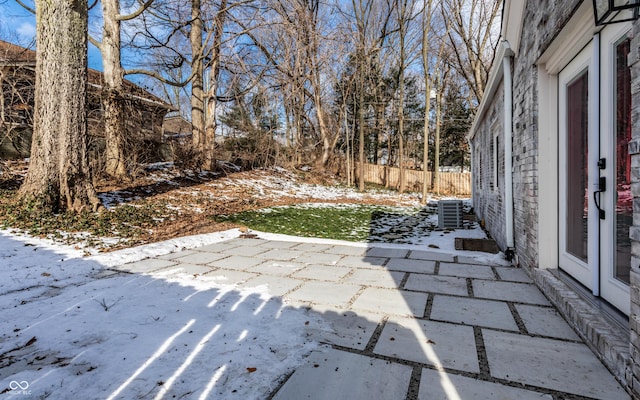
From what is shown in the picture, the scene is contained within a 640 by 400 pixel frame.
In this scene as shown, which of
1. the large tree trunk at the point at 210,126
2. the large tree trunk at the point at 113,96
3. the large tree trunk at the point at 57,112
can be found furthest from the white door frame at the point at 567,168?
the large tree trunk at the point at 210,126

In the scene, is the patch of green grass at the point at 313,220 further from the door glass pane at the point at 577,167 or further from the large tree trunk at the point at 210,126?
the large tree trunk at the point at 210,126

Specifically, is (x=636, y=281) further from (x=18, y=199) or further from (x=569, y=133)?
(x=18, y=199)

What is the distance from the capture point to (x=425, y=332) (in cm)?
215

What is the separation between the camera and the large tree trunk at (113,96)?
8.09 m

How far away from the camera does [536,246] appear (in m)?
3.01

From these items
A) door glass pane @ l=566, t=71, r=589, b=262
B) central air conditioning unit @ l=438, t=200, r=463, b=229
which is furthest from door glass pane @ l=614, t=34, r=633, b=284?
central air conditioning unit @ l=438, t=200, r=463, b=229

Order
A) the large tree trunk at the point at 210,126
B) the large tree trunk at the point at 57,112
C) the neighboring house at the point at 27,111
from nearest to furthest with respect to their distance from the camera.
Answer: the large tree trunk at the point at 57,112
the neighboring house at the point at 27,111
the large tree trunk at the point at 210,126

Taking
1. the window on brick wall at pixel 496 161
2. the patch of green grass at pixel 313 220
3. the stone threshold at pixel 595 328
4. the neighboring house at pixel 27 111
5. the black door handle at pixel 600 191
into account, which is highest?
the neighboring house at pixel 27 111

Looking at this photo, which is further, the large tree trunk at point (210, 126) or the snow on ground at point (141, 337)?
the large tree trunk at point (210, 126)

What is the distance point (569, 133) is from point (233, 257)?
3806 millimetres

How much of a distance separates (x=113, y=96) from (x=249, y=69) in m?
3.88

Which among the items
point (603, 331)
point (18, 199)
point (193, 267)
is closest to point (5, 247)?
point (18, 199)

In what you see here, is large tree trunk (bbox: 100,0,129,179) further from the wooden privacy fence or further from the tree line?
the wooden privacy fence

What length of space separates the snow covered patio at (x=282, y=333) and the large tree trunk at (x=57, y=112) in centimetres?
180
